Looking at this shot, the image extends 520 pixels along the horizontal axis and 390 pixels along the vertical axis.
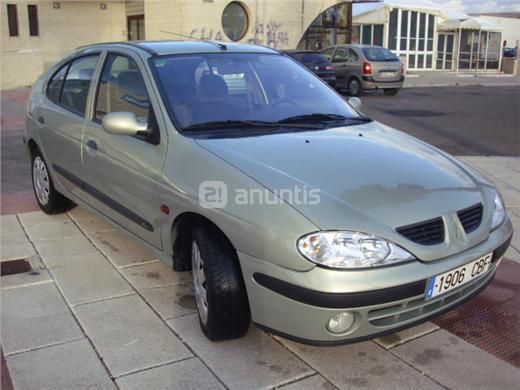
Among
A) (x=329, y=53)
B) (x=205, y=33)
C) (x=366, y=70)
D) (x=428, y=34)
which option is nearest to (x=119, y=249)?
(x=366, y=70)

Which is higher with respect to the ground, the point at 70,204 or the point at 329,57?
the point at 329,57

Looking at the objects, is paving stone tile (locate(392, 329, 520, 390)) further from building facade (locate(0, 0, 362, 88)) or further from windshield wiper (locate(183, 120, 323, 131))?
building facade (locate(0, 0, 362, 88))

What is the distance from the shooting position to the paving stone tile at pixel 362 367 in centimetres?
289

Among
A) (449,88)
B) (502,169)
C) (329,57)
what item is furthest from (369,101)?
(502,169)

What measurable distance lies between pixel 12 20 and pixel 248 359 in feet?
75.2

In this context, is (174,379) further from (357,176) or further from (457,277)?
(457,277)

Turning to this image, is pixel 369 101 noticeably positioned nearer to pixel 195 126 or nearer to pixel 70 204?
pixel 70 204

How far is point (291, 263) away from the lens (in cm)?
268

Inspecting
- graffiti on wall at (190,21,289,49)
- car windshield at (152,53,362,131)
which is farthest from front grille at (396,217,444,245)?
graffiti on wall at (190,21,289,49)

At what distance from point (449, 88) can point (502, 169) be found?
17.5m

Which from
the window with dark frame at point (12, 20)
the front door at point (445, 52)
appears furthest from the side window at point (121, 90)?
the front door at point (445, 52)

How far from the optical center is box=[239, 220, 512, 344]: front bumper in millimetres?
2631

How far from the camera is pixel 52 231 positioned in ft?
17.1

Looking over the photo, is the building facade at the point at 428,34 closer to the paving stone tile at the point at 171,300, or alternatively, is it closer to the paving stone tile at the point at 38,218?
A: the paving stone tile at the point at 38,218
